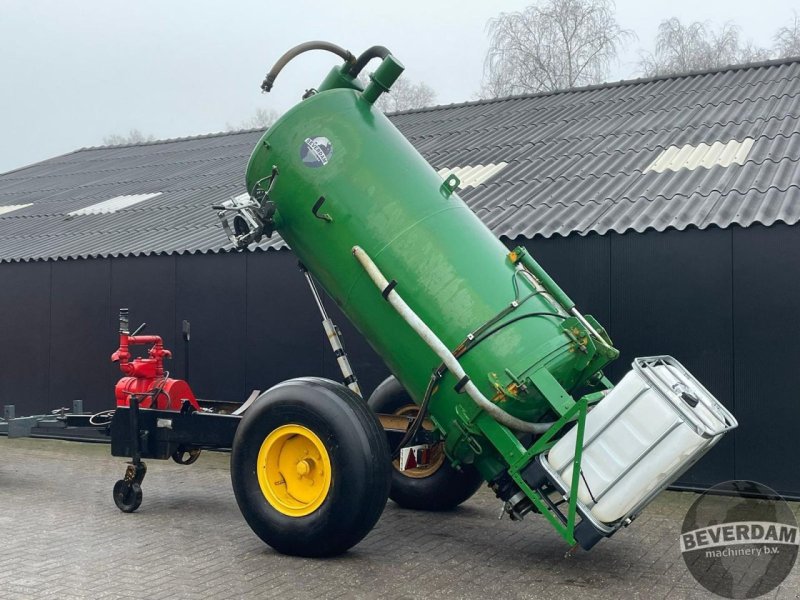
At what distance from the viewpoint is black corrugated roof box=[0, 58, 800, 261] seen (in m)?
9.23

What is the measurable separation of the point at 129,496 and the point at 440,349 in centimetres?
333

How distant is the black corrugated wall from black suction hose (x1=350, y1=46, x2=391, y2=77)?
2.92m

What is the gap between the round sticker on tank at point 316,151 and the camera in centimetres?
692

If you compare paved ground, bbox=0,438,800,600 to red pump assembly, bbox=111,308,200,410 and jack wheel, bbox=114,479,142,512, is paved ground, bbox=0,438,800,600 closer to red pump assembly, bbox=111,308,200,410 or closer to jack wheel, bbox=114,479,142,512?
jack wheel, bbox=114,479,142,512

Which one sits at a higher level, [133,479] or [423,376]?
[423,376]

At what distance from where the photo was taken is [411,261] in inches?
256

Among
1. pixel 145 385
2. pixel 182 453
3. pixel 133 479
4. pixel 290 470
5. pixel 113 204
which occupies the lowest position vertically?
pixel 133 479

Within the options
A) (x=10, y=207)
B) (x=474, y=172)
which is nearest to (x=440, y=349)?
(x=474, y=172)

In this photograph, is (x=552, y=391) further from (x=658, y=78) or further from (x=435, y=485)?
(x=658, y=78)

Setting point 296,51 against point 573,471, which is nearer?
point 573,471

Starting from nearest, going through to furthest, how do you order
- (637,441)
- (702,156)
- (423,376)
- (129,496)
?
(637,441), (423,376), (129,496), (702,156)

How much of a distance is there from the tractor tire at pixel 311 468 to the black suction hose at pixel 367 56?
2.60 m

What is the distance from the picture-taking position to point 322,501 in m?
6.19

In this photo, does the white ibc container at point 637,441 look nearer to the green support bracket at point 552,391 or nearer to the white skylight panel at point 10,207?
the green support bracket at point 552,391
